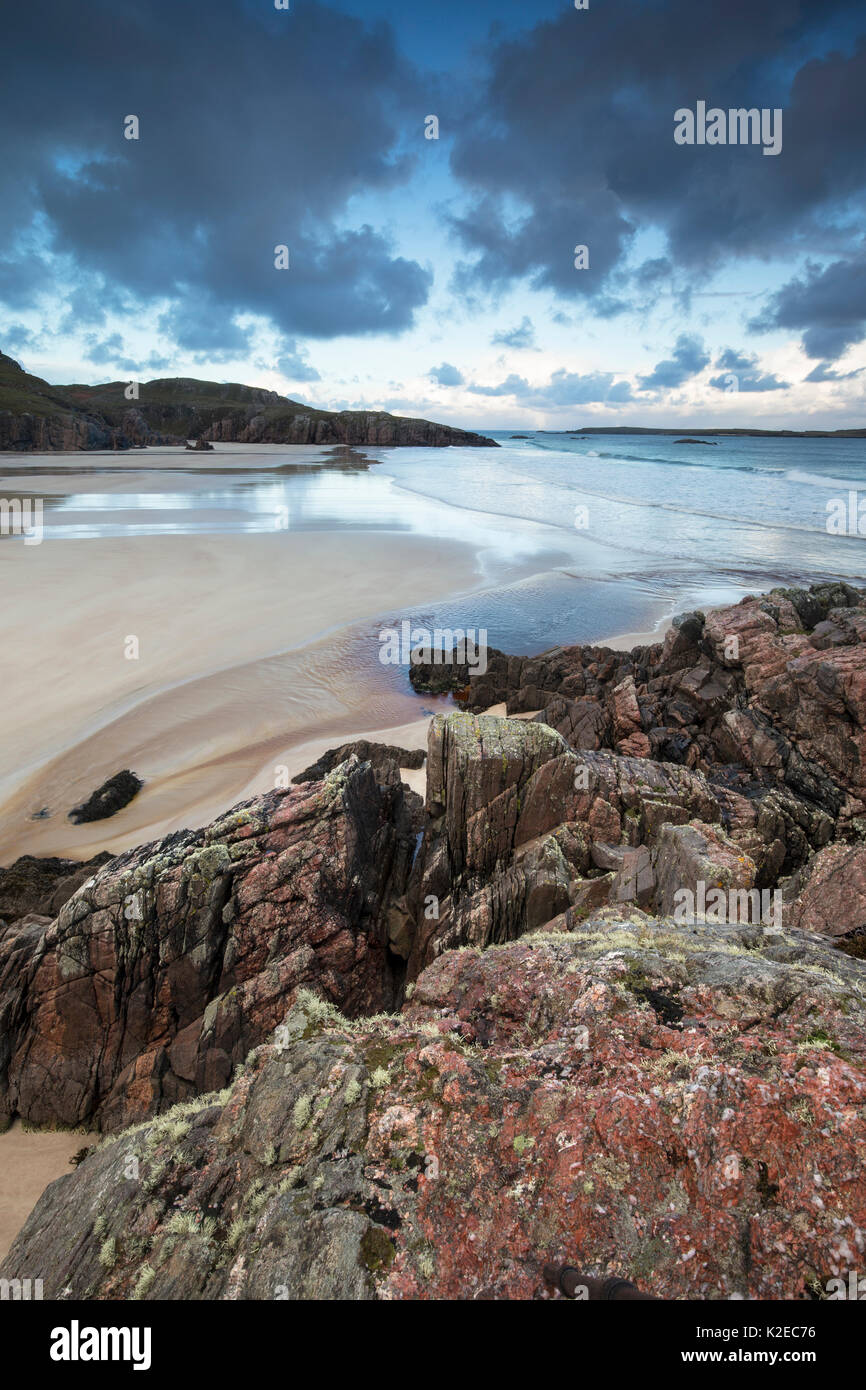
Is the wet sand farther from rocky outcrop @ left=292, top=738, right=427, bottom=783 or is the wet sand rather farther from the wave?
the wave

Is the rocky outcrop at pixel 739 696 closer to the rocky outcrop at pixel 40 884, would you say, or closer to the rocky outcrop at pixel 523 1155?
the rocky outcrop at pixel 523 1155

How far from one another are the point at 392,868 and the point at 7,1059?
7153mm

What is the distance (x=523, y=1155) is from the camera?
5105mm

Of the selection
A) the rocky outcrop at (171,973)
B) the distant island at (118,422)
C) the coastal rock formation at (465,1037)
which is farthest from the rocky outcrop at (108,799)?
the distant island at (118,422)

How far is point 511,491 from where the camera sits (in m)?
89.1

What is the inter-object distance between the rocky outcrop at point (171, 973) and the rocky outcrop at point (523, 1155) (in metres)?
2.49

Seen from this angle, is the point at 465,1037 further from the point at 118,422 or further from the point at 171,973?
the point at 118,422

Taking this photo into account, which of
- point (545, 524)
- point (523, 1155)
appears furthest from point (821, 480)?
point (523, 1155)

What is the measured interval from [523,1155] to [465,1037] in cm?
167

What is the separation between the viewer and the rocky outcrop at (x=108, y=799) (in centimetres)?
1723

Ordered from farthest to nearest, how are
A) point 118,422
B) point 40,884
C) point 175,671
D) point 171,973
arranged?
A: point 118,422 → point 175,671 → point 40,884 → point 171,973

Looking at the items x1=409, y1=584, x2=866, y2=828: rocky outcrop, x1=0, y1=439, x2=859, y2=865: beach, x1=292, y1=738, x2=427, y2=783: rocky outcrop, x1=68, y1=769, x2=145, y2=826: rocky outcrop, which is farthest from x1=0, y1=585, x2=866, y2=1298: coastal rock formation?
x1=0, y1=439, x2=859, y2=865: beach

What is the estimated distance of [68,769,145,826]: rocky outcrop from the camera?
1723cm

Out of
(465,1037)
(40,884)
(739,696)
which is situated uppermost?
(739,696)
